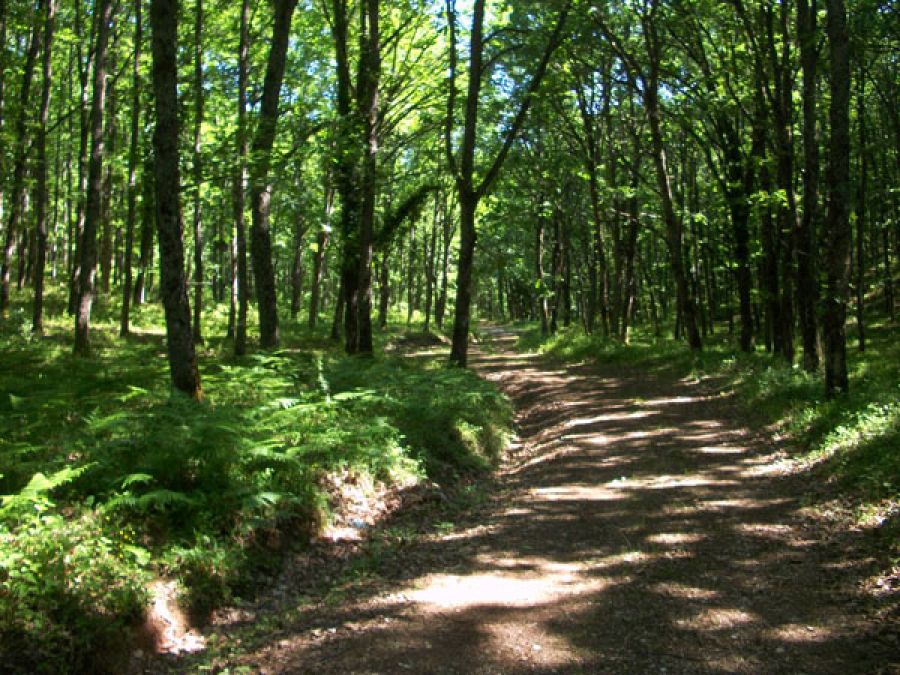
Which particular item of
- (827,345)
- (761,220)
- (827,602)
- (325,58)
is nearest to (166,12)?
(827,602)

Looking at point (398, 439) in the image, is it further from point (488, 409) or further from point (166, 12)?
point (166, 12)

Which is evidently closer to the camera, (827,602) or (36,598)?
(36,598)

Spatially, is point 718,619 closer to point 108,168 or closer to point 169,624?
point 169,624

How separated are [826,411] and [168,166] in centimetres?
1032

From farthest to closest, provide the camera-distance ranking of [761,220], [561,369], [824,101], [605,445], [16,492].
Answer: [561,369] → [761,220] → [824,101] → [605,445] → [16,492]

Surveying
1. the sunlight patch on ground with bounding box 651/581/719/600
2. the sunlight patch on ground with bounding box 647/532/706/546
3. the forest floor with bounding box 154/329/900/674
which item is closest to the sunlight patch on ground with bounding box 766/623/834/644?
the forest floor with bounding box 154/329/900/674

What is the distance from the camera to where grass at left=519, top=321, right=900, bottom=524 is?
23.9 ft

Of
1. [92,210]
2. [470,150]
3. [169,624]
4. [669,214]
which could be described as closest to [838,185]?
[470,150]

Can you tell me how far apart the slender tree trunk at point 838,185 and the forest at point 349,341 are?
5 centimetres

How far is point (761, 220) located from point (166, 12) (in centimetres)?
1850

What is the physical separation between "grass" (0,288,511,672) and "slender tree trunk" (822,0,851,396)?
5995 millimetres

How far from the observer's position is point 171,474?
6.42m

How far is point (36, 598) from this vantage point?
170 inches

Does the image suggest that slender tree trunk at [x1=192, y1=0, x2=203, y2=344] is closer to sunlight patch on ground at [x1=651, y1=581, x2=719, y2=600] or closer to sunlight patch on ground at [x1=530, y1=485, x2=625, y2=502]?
sunlight patch on ground at [x1=530, y1=485, x2=625, y2=502]
